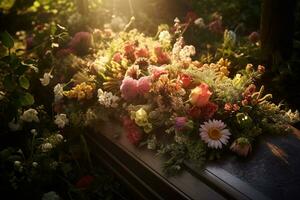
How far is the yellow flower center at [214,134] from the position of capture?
327 cm

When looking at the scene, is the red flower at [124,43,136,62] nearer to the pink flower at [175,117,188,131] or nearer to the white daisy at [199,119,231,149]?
the pink flower at [175,117,188,131]

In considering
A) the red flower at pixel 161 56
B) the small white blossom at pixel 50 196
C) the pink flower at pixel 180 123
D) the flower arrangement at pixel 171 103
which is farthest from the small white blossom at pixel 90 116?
the pink flower at pixel 180 123

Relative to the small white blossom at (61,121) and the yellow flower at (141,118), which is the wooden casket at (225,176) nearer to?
the yellow flower at (141,118)

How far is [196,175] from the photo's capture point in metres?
3.08

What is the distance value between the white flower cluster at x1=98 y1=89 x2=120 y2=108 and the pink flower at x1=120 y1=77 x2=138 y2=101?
0.52ft

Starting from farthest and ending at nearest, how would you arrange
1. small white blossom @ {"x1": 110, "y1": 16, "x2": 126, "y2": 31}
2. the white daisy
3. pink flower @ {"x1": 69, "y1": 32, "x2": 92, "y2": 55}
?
small white blossom @ {"x1": 110, "y1": 16, "x2": 126, "y2": 31} < pink flower @ {"x1": 69, "y1": 32, "x2": 92, "y2": 55} < the white daisy

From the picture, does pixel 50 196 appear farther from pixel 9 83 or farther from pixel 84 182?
pixel 9 83

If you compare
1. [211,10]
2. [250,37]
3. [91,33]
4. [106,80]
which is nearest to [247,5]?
[211,10]

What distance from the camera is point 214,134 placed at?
3279 mm

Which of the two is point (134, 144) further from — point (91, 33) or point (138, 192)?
point (91, 33)

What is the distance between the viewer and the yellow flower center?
3.27 m

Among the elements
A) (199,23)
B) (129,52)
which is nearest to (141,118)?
(129,52)

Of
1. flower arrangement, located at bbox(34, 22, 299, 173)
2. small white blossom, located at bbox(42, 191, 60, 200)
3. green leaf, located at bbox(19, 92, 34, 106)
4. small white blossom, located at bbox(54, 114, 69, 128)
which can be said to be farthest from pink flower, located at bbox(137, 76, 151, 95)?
small white blossom, located at bbox(42, 191, 60, 200)

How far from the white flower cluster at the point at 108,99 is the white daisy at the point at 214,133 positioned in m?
1.01
